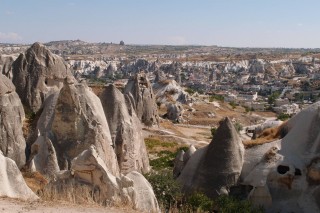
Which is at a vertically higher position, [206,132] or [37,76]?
[37,76]

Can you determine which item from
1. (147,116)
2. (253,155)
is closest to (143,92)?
(147,116)

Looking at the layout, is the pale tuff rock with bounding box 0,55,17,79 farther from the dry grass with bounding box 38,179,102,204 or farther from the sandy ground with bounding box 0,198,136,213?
the sandy ground with bounding box 0,198,136,213

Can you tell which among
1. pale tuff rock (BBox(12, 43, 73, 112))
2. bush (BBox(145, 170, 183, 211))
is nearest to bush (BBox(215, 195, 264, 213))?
bush (BBox(145, 170, 183, 211))

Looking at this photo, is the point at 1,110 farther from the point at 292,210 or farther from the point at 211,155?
the point at 292,210

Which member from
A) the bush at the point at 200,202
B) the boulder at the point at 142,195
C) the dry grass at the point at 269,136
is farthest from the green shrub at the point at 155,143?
the boulder at the point at 142,195

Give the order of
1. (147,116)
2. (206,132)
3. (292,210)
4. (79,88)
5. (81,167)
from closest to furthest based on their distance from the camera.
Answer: (81,167), (292,210), (79,88), (147,116), (206,132)

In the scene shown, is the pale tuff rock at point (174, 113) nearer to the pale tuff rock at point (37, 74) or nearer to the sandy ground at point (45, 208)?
the pale tuff rock at point (37, 74)

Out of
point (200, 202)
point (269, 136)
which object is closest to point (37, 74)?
point (269, 136)
